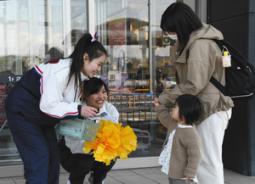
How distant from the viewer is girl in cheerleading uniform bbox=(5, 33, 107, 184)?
3016mm

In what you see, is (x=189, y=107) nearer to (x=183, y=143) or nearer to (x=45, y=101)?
(x=183, y=143)

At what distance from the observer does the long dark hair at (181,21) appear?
3.14m

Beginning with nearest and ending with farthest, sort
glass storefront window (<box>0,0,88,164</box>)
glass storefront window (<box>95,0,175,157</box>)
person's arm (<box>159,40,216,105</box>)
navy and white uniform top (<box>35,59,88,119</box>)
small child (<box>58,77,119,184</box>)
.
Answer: navy and white uniform top (<box>35,59,88,119</box>) → person's arm (<box>159,40,216,105</box>) → small child (<box>58,77,119,184</box>) → glass storefront window (<box>0,0,88,164</box>) → glass storefront window (<box>95,0,175,157</box>)

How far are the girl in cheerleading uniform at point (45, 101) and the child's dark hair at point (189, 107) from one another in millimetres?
651

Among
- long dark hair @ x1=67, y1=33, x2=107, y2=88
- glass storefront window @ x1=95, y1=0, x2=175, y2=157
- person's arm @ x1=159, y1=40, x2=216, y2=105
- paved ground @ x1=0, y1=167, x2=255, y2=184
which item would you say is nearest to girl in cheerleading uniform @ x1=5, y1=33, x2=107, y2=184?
long dark hair @ x1=67, y1=33, x2=107, y2=88

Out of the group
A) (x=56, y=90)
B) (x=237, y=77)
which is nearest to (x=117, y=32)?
(x=237, y=77)

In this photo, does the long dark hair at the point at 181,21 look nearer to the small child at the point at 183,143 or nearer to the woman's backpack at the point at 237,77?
the woman's backpack at the point at 237,77

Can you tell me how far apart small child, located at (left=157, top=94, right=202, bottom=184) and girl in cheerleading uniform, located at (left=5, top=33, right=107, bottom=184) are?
0.65m

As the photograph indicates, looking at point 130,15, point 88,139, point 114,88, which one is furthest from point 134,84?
point 88,139

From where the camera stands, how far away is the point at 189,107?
10.5ft

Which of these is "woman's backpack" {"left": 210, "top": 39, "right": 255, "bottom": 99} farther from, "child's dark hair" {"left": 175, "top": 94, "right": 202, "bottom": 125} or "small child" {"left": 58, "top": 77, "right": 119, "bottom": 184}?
"small child" {"left": 58, "top": 77, "right": 119, "bottom": 184}

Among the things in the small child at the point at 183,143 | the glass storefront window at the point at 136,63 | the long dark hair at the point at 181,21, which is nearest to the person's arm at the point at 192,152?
the small child at the point at 183,143

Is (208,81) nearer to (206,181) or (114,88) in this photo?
(206,181)

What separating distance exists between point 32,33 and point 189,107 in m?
3.33
